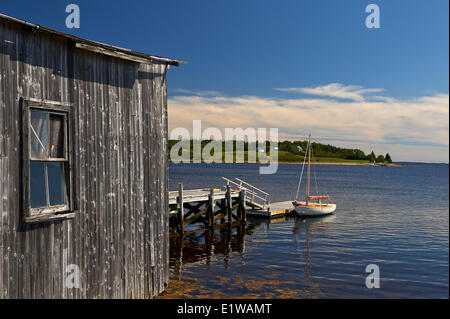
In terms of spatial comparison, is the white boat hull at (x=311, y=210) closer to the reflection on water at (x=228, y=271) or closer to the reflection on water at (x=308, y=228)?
the reflection on water at (x=308, y=228)

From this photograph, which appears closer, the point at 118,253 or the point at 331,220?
the point at 118,253

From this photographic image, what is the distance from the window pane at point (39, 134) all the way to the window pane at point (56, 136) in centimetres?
13

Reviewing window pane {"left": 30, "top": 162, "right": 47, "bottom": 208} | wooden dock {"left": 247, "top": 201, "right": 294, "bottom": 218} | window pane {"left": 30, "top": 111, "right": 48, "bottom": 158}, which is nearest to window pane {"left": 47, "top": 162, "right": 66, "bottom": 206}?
window pane {"left": 30, "top": 162, "right": 47, "bottom": 208}

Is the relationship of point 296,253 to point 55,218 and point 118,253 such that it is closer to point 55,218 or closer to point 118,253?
point 118,253

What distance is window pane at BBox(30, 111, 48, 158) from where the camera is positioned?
786cm

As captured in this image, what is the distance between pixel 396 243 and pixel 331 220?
373 inches

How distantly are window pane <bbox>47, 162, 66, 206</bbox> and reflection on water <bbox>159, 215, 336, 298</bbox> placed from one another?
17.5 feet

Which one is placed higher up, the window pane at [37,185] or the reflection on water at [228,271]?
the window pane at [37,185]

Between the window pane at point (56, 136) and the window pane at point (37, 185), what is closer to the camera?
the window pane at point (37, 185)

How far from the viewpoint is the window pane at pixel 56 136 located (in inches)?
323

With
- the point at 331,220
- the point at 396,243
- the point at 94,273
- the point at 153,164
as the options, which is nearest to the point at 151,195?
the point at 153,164

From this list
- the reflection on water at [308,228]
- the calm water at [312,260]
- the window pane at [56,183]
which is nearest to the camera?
the window pane at [56,183]

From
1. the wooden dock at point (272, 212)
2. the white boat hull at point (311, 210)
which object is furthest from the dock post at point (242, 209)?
the white boat hull at point (311, 210)
